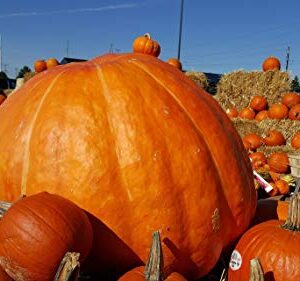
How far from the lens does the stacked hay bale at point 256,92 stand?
7.98m

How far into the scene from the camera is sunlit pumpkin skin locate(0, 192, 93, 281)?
116 cm

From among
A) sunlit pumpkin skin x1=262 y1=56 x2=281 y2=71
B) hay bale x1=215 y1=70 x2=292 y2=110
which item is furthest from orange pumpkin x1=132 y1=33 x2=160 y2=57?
sunlit pumpkin skin x1=262 y1=56 x2=281 y2=71

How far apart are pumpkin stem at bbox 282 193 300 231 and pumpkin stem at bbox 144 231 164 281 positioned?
23.6 inches

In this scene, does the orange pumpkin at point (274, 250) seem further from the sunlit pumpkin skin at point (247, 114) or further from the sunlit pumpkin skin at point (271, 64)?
the sunlit pumpkin skin at point (271, 64)

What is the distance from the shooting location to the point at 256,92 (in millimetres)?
10234

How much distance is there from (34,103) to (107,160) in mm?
390

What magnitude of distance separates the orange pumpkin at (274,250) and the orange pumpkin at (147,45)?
6031 millimetres

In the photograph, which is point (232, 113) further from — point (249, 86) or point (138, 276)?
point (138, 276)

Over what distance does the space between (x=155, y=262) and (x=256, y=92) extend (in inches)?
378

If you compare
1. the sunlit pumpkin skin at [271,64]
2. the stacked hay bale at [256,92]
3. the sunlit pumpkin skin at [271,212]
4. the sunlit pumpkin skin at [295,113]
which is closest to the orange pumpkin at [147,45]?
the stacked hay bale at [256,92]

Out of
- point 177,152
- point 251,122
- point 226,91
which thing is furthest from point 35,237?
point 226,91

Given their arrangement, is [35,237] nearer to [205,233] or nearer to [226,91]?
[205,233]

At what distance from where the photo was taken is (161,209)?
142cm

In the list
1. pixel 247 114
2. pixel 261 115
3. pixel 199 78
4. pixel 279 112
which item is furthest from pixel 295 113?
pixel 199 78
